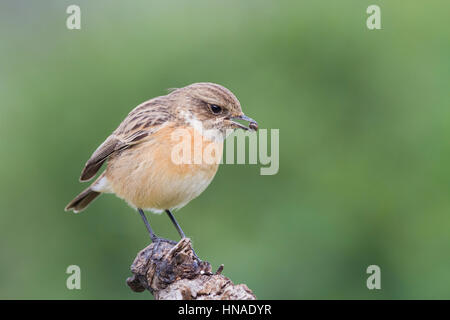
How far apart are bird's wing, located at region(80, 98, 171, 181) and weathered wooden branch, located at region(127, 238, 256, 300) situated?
4.13 feet

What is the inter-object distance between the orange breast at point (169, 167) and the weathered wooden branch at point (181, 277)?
63 centimetres

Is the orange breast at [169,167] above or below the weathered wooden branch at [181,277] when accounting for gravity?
above

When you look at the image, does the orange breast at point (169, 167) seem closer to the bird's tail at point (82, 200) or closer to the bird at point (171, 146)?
the bird at point (171, 146)

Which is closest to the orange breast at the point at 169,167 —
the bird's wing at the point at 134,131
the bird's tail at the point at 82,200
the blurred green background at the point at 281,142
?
the bird's wing at the point at 134,131

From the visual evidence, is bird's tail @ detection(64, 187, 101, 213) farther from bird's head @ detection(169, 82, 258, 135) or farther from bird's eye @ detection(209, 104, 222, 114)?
bird's eye @ detection(209, 104, 222, 114)

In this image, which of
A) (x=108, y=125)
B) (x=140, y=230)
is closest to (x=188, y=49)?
(x=108, y=125)

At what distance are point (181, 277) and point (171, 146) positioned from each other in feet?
4.52

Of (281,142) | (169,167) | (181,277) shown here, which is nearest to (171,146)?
(169,167)

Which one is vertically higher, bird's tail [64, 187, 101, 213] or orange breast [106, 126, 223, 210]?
orange breast [106, 126, 223, 210]

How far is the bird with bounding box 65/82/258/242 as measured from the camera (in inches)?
271

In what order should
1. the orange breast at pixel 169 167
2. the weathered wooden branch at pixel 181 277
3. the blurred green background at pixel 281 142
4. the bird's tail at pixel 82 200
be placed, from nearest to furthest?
the weathered wooden branch at pixel 181 277, the orange breast at pixel 169 167, the bird's tail at pixel 82 200, the blurred green background at pixel 281 142

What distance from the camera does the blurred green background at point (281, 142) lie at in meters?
8.81

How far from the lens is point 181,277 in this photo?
20.3ft

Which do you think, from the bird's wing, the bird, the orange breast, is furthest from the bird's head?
the bird's wing
